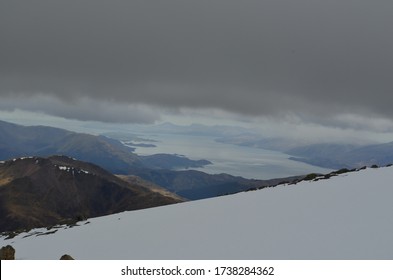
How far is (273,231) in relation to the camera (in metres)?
16.4

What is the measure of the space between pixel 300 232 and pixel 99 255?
469 inches

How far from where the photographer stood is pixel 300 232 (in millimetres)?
15242

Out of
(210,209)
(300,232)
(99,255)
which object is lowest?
(99,255)

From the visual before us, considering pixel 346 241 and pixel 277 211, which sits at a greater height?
pixel 277 211

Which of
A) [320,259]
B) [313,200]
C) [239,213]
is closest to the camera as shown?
[320,259]

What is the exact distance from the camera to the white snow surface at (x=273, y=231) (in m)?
13.1

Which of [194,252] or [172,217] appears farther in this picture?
[172,217]

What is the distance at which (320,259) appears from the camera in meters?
11.9

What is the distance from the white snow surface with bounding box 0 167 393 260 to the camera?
13133mm
